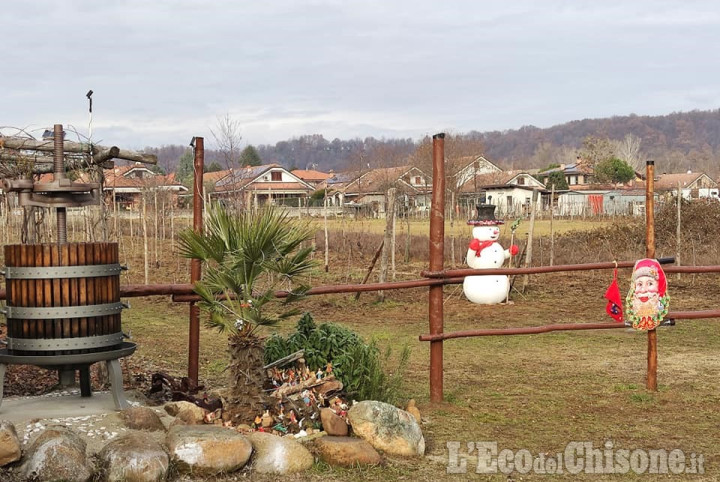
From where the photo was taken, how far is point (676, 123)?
153500 millimetres

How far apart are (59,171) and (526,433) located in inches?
142

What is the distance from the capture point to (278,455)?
4.65 meters

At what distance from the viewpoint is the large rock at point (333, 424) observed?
16.4 ft

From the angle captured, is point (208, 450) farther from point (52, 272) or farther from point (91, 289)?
point (52, 272)

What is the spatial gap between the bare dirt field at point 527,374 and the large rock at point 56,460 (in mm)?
907

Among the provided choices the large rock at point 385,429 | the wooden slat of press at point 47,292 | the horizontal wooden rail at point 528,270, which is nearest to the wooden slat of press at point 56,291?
the wooden slat of press at point 47,292

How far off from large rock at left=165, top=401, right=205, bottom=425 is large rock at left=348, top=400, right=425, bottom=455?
38.1 inches

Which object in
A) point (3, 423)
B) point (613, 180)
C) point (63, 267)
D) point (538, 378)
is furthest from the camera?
Result: point (613, 180)

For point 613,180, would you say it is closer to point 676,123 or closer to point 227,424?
point 227,424

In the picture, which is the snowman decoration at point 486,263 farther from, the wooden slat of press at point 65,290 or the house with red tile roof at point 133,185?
the wooden slat of press at point 65,290

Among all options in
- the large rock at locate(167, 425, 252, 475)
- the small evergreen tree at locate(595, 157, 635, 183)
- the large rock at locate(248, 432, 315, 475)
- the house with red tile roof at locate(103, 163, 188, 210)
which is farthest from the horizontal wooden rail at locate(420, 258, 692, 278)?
the small evergreen tree at locate(595, 157, 635, 183)

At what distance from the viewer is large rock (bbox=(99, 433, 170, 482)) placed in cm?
426

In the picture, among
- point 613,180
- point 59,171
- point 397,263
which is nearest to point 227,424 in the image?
point 59,171

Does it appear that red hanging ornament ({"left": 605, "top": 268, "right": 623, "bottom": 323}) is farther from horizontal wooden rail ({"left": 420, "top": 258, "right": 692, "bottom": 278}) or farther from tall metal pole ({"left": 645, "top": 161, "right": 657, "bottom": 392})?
tall metal pole ({"left": 645, "top": 161, "right": 657, "bottom": 392})
